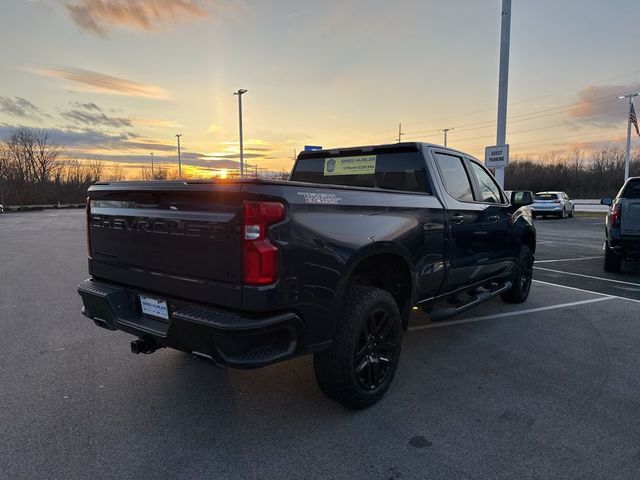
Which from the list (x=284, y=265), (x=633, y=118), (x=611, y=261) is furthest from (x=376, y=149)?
(x=633, y=118)

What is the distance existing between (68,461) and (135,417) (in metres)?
0.54

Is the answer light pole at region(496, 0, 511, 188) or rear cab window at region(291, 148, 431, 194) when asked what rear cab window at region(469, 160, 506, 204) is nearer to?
rear cab window at region(291, 148, 431, 194)

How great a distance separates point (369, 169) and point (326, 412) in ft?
7.84

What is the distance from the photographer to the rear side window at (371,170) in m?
4.09

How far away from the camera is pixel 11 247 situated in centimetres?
1285

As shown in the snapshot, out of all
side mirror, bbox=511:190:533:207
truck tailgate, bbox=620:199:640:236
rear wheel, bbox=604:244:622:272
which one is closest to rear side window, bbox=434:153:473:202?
side mirror, bbox=511:190:533:207

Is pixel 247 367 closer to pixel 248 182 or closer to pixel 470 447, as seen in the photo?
pixel 248 182

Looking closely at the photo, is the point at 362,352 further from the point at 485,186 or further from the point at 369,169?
the point at 485,186

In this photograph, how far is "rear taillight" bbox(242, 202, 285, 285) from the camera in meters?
2.41

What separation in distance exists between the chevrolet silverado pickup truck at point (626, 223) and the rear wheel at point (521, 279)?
8.76ft

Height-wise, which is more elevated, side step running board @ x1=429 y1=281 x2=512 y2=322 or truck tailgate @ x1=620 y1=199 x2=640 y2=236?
truck tailgate @ x1=620 y1=199 x2=640 y2=236

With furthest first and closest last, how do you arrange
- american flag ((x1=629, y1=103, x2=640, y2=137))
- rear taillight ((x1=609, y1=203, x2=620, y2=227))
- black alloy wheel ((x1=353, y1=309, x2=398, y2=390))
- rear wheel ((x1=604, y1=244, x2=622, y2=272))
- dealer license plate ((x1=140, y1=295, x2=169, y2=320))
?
american flag ((x1=629, y1=103, x2=640, y2=137)) → rear wheel ((x1=604, y1=244, x2=622, y2=272)) → rear taillight ((x1=609, y1=203, x2=620, y2=227)) → black alloy wheel ((x1=353, y1=309, x2=398, y2=390)) → dealer license plate ((x1=140, y1=295, x2=169, y2=320))

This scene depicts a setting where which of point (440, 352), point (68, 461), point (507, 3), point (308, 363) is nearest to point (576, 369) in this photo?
point (440, 352)

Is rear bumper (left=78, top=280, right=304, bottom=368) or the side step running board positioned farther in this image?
the side step running board
